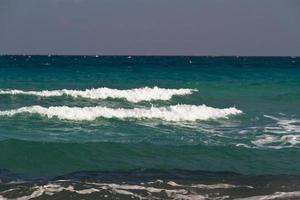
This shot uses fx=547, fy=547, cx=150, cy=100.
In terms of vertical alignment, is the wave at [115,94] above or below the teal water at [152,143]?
above

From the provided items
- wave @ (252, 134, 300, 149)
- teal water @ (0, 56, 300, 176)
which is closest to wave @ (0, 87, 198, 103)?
teal water @ (0, 56, 300, 176)

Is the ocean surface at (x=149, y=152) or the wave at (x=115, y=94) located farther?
the wave at (x=115, y=94)

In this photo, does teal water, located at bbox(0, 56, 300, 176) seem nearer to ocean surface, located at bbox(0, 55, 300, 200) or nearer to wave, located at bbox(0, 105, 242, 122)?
ocean surface, located at bbox(0, 55, 300, 200)

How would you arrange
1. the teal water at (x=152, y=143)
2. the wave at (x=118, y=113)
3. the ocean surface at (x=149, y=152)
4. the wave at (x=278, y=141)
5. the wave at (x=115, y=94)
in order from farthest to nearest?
the wave at (x=115, y=94) < the wave at (x=118, y=113) < the wave at (x=278, y=141) < the teal water at (x=152, y=143) < the ocean surface at (x=149, y=152)

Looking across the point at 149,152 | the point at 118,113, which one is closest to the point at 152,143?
the point at 149,152

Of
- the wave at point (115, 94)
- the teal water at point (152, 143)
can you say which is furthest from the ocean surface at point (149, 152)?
the wave at point (115, 94)

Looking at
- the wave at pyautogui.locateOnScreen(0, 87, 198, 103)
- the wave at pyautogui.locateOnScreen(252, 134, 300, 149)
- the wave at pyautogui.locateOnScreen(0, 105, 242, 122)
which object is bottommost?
the wave at pyautogui.locateOnScreen(252, 134, 300, 149)

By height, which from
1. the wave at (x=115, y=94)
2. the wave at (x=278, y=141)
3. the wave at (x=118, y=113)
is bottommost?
the wave at (x=278, y=141)

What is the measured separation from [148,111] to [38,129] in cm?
578

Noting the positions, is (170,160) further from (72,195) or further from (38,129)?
(38,129)

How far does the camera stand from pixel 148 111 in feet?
75.8

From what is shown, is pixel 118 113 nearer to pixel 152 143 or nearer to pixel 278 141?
pixel 152 143

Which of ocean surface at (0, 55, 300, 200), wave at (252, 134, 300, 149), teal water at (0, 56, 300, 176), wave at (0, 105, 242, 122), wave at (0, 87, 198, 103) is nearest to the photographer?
ocean surface at (0, 55, 300, 200)

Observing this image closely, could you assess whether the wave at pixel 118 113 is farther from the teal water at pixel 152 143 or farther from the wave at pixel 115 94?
the wave at pixel 115 94
